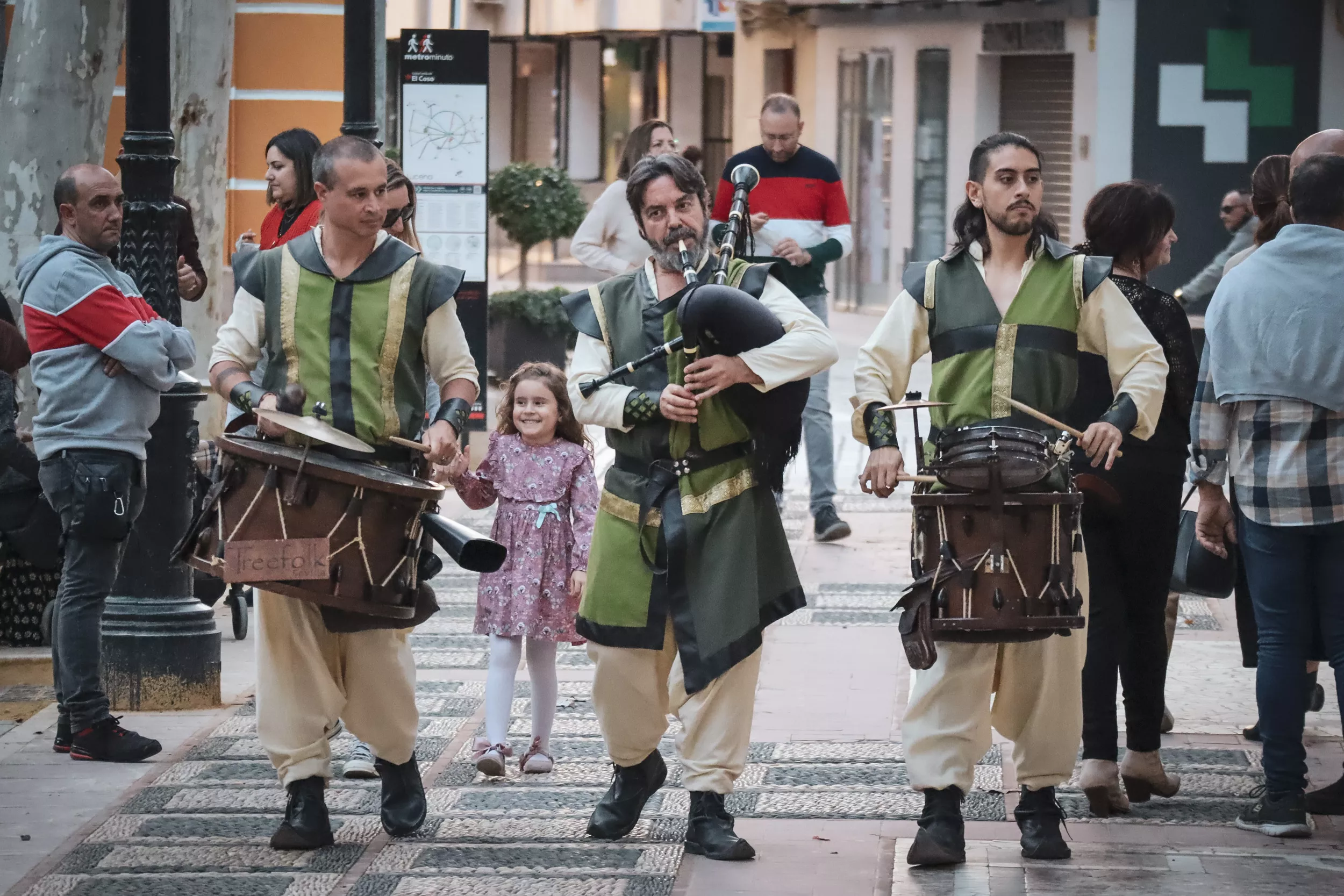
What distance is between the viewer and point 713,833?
5.62 m

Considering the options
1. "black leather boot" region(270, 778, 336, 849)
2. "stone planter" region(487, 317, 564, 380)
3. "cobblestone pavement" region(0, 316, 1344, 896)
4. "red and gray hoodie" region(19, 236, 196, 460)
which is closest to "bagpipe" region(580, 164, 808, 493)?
"cobblestone pavement" region(0, 316, 1344, 896)

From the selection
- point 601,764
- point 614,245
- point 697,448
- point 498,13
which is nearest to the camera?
point 697,448

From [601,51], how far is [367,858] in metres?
33.5

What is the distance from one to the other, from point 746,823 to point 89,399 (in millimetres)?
2544

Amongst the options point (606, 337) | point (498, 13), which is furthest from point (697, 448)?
point (498, 13)

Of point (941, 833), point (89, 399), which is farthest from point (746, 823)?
point (89, 399)

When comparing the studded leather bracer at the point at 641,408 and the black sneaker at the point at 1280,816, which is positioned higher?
the studded leather bracer at the point at 641,408

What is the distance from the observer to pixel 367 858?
5.68 m

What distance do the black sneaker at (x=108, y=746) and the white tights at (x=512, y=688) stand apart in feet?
3.82

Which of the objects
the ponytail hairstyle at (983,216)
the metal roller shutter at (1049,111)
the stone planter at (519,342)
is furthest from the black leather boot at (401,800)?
the metal roller shutter at (1049,111)

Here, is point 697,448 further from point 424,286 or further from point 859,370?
point 424,286

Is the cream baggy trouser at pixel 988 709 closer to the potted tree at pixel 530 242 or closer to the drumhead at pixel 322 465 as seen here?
the drumhead at pixel 322 465

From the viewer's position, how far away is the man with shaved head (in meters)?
6.68

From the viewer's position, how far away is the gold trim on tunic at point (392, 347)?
5727 mm
